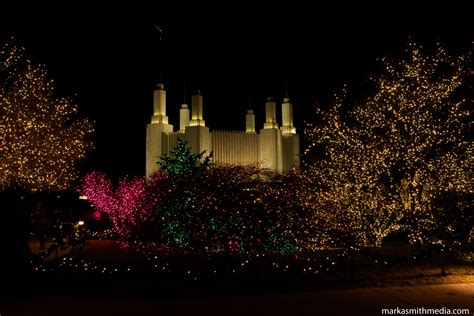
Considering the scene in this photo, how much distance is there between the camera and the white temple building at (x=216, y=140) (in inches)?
1368

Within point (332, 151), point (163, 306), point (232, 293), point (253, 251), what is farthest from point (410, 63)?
point (163, 306)

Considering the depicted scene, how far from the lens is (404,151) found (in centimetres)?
1591

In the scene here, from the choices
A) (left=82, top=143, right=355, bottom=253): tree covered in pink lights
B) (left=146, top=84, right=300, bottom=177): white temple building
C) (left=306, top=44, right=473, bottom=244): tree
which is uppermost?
(left=146, top=84, right=300, bottom=177): white temple building

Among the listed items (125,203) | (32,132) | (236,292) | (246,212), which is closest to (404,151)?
(246,212)

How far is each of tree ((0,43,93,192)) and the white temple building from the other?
10.3 meters

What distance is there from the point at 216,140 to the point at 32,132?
14.9m

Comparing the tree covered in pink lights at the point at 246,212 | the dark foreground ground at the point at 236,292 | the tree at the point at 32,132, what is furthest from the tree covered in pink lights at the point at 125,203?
the dark foreground ground at the point at 236,292

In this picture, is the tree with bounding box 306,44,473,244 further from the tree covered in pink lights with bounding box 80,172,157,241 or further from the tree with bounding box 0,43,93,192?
the tree with bounding box 0,43,93,192

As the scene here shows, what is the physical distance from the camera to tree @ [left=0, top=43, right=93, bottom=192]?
827 inches

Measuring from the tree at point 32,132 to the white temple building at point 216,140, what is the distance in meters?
10.3

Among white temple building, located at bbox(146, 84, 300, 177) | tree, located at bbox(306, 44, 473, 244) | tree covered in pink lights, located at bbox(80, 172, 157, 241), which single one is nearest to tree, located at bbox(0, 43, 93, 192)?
tree covered in pink lights, located at bbox(80, 172, 157, 241)

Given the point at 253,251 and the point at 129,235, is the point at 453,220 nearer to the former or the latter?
the point at 253,251

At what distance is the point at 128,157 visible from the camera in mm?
43562

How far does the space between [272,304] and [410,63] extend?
11.2 metres
